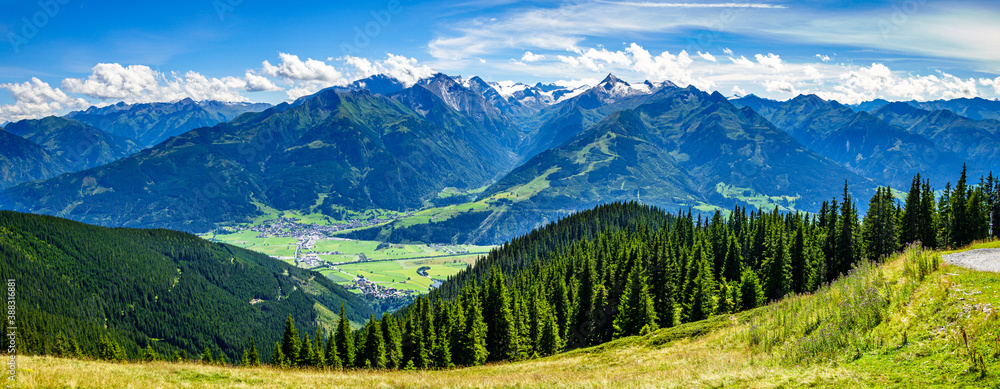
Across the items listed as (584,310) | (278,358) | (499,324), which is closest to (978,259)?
(499,324)

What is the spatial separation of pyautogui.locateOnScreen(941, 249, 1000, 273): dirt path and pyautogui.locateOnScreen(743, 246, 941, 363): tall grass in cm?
133

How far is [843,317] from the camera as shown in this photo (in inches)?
1102

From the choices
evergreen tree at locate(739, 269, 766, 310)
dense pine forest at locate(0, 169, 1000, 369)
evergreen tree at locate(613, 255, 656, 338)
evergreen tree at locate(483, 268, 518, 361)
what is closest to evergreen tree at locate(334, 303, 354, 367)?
dense pine forest at locate(0, 169, 1000, 369)

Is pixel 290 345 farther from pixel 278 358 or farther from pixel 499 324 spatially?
pixel 499 324

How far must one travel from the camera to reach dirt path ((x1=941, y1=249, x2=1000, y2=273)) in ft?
94.4

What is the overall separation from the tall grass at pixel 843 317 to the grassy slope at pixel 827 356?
8 cm

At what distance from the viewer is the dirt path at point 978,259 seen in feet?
94.4

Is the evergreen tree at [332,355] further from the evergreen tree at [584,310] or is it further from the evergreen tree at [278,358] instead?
the evergreen tree at [584,310]

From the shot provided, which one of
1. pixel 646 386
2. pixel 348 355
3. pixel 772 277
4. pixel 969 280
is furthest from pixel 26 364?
pixel 772 277

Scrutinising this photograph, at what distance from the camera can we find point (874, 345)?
2320 centimetres

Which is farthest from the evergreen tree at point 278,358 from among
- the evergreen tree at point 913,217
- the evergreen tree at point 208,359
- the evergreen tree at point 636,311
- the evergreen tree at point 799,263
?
the evergreen tree at point 913,217

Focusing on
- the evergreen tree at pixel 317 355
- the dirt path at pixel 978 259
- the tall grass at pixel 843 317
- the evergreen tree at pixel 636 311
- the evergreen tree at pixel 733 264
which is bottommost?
the evergreen tree at pixel 317 355

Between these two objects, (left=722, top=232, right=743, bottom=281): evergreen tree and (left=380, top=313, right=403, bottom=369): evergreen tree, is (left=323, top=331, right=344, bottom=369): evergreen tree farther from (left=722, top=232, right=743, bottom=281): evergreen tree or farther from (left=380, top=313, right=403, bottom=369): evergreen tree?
(left=722, top=232, right=743, bottom=281): evergreen tree

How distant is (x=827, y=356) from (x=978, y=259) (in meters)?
17.3
